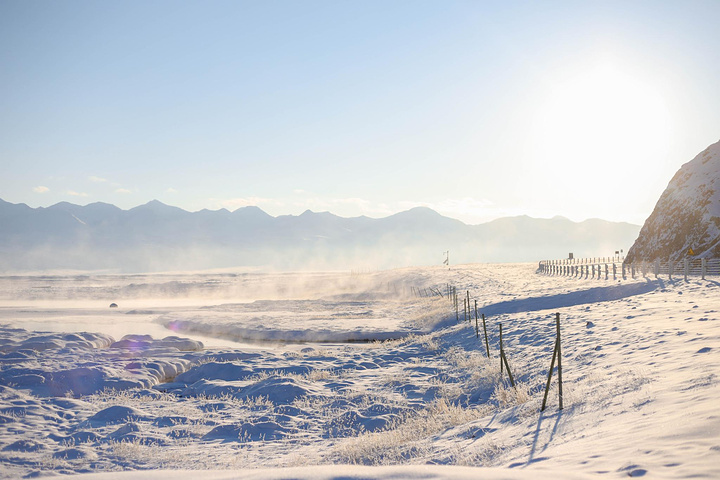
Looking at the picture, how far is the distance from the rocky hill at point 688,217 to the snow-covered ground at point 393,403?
81.7ft

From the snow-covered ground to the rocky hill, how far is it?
2491 cm

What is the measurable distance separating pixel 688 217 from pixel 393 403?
164 ft

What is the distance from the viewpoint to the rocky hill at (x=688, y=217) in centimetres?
4600

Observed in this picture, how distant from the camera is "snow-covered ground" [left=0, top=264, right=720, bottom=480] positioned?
649 centimetres

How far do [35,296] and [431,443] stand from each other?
79136 mm

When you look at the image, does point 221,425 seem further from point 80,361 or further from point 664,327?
point 664,327

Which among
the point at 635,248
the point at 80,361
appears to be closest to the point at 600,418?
the point at 80,361

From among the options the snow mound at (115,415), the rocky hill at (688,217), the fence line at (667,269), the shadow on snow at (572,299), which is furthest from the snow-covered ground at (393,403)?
the rocky hill at (688,217)

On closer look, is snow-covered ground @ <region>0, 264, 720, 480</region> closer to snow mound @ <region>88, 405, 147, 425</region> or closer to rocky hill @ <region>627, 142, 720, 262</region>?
snow mound @ <region>88, 405, 147, 425</region>

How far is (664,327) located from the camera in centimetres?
1417

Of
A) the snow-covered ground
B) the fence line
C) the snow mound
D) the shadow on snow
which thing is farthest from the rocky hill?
the snow mound

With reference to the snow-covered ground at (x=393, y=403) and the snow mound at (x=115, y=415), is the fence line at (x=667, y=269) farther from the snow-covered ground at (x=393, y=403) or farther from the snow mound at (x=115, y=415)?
the snow mound at (x=115, y=415)

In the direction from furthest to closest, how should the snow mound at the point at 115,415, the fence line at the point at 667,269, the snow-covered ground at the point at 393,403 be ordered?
the fence line at the point at 667,269, the snow mound at the point at 115,415, the snow-covered ground at the point at 393,403

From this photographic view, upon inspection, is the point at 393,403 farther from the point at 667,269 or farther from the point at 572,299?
the point at 667,269
